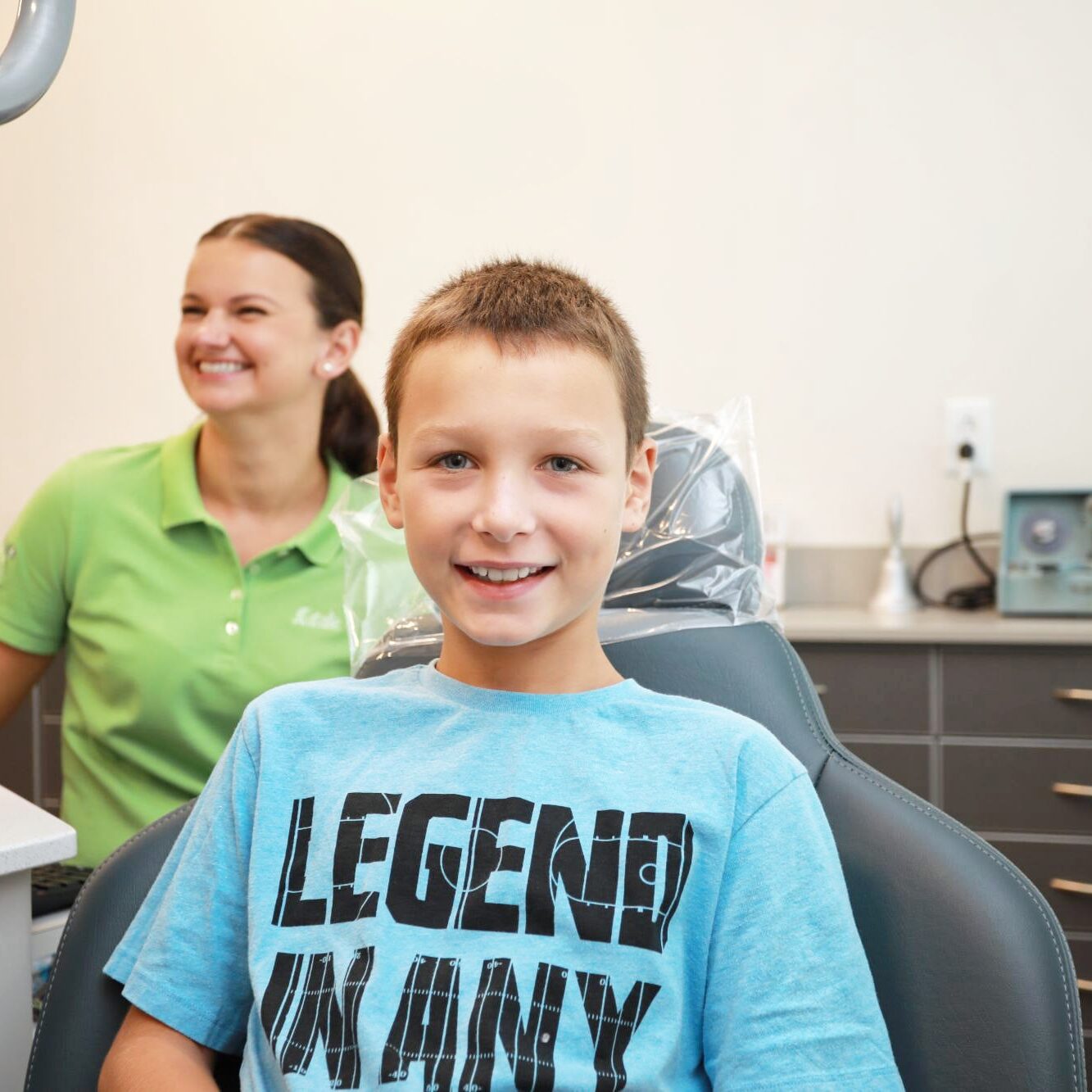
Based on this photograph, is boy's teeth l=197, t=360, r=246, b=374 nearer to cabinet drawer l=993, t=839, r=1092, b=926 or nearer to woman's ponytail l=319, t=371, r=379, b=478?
woman's ponytail l=319, t=371, r=379, b=478

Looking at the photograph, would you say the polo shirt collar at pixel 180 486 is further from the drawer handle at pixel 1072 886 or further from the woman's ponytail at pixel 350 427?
the drawer handle at pixel 1072 886

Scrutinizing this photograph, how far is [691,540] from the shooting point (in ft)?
3.79

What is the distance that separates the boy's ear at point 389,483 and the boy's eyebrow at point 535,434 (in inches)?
3.7

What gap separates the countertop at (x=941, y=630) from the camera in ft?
7.28

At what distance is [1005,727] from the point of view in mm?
2256

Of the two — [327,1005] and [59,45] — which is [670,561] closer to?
[327,1005]

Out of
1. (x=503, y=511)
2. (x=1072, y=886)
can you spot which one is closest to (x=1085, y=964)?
(x=1072, y=886)

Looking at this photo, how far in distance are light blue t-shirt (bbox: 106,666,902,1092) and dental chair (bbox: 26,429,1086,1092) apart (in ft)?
0.17

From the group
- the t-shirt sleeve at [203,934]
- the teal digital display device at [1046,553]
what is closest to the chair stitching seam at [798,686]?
the t-shirt sleeve at [203,934]

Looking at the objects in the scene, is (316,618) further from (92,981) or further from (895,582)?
(895,582)

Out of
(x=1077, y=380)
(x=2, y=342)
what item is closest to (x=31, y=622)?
(x=2, y=342)

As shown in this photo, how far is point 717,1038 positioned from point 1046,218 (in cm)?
232

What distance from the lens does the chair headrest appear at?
114 centimetres

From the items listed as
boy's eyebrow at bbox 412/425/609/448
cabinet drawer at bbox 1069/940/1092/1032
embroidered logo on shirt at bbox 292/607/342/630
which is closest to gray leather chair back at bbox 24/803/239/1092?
boy's eyebrow at bbox 412/425/609/448
